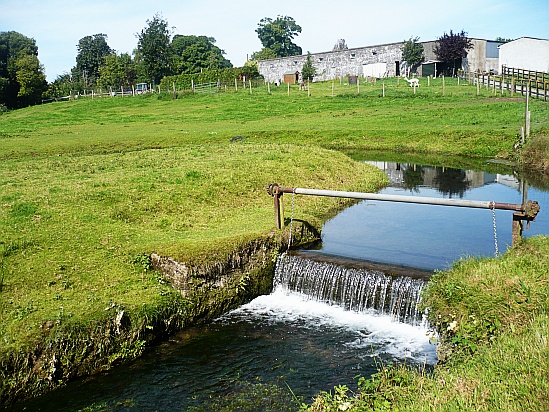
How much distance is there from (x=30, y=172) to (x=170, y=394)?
577 inches

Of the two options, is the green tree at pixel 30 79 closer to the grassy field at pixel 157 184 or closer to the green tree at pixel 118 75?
the green tree at pixel 118 75

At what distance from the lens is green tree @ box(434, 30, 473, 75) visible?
69.1 meters

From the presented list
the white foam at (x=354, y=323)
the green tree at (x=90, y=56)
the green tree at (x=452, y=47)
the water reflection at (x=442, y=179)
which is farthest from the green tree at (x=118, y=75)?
the white foam at (x=354, y=323)

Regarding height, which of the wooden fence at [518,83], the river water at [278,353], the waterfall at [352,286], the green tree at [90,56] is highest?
the green tree at [90,56]

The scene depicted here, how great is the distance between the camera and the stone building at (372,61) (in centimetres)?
7269

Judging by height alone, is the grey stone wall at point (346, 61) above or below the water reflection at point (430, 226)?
above

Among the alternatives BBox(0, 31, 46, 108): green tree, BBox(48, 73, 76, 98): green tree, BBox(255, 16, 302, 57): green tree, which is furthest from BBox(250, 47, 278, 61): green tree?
BBox(0, 31, 46, 108): green tree

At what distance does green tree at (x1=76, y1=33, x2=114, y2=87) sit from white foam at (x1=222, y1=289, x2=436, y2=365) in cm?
11041

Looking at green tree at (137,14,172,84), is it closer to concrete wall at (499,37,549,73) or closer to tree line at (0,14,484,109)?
tree line at (0,14,484,109)

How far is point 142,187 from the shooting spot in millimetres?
17828

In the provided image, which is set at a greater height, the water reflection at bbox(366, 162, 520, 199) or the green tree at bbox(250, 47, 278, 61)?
the green tree at bbox(250, 47, 278, 61)

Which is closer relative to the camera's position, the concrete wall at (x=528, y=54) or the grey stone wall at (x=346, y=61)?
the concrete wall at (x=528, y=54)

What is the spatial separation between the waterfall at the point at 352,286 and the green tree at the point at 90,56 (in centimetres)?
10975

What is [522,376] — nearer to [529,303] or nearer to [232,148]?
[529,303]
